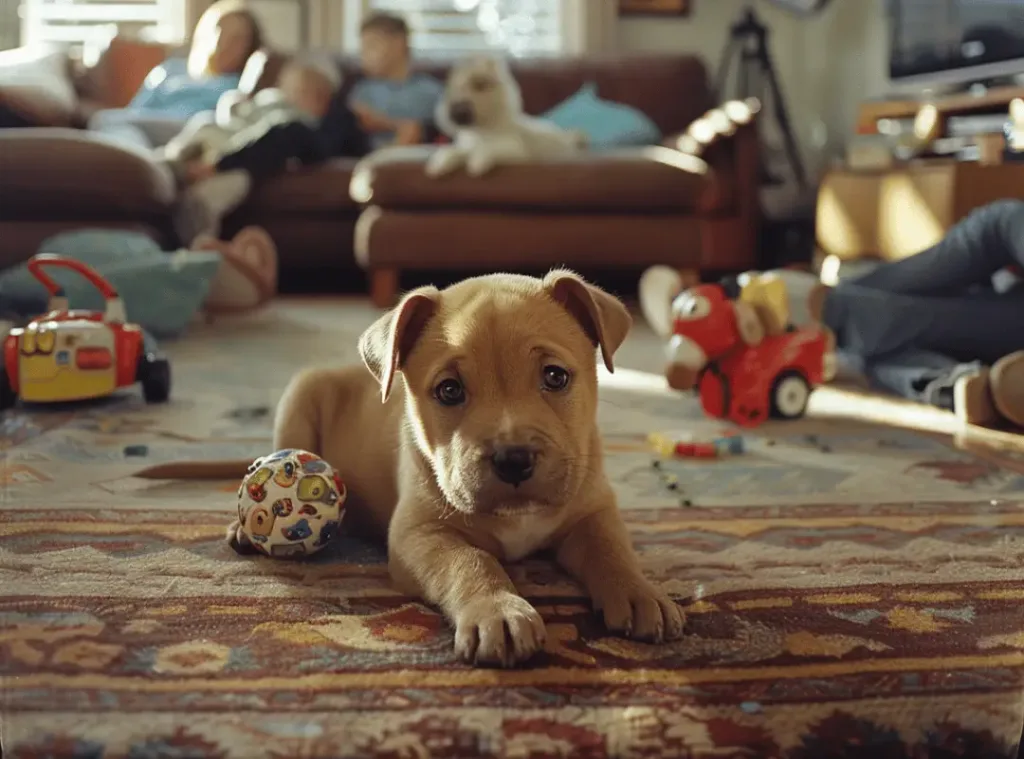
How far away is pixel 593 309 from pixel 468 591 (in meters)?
0.43

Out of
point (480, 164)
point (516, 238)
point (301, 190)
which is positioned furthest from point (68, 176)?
point (516, 238)

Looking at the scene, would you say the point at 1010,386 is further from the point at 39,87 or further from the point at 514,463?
the point at 39,87

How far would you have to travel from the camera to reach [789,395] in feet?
8.81

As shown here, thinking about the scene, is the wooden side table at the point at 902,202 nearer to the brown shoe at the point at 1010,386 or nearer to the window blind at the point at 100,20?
the brown shoe at the point at 1010,386

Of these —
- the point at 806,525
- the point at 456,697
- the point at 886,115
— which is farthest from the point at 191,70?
the point at 456,697

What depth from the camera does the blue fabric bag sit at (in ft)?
11.2

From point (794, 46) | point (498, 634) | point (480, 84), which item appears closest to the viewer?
point (498, 634)

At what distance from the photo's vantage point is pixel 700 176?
4684 mm

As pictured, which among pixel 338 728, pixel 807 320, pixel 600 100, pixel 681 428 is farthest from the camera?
pixel 600 100

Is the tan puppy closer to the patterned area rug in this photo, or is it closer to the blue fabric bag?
the patterned area rug

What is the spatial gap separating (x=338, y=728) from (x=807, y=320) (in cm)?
238

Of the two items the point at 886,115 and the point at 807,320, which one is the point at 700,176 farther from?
the point at 807,320

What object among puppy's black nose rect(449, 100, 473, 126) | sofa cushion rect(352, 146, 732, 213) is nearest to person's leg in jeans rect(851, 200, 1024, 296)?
sofa cushion rect(352, 146, 732, 213)

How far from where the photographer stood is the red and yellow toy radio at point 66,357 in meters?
2.57
